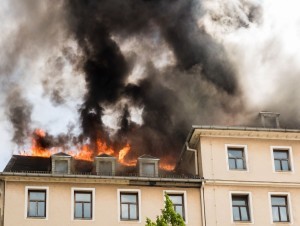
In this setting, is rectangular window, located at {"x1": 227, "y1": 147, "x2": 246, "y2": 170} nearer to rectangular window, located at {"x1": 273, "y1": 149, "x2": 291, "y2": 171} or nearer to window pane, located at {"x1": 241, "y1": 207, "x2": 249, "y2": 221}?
rectangular window, located at {"x1": 273, "y1": 149, "x2": 291, "y2": 171}

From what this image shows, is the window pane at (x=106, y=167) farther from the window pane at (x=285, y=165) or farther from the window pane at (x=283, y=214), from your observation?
the window pane at (x=285, y=165)

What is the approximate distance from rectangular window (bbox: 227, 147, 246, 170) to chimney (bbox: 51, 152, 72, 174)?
37.8 ft

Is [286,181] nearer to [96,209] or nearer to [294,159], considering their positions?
[294,159]

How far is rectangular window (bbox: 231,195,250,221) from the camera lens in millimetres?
48688

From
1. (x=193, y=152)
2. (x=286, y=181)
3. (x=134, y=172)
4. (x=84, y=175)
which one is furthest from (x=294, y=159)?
(x=84, y=175)

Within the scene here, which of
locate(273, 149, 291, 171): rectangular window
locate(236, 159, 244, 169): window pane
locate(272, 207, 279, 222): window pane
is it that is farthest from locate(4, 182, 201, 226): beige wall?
locate(273, 149, 291, 171): rectangular window

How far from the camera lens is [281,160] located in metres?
51.1

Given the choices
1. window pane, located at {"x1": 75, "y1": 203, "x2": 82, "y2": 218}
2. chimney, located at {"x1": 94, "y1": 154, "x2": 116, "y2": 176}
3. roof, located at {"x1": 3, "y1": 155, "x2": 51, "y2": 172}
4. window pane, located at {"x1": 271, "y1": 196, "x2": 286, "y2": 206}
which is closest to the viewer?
window pane, located at {"x1": 75, "y1": 203, "x2": 82, "y2": 218}

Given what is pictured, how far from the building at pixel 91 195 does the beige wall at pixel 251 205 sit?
3.03 ft

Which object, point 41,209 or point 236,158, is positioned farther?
point 236,158

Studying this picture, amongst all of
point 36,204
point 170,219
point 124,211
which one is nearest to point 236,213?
point 124,211

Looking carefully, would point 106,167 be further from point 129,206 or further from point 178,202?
point 178,202

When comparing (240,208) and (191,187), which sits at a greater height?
(191,187)

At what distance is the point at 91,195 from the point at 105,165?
277cm
